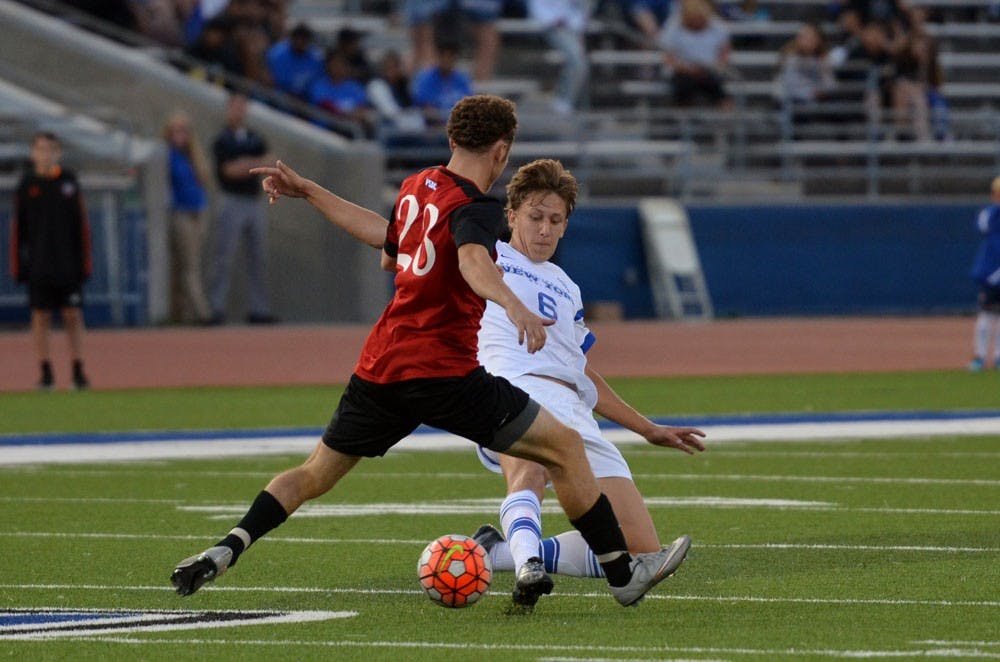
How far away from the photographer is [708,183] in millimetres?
29812

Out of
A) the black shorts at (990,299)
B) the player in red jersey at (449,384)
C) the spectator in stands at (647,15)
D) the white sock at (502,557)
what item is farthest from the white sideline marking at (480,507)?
the spectator in stands at (647,15)

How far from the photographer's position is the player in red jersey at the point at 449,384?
23.8 feet

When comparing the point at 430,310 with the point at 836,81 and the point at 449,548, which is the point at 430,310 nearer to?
the point at 449,548

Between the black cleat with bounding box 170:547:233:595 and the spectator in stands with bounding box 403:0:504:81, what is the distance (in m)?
21.9

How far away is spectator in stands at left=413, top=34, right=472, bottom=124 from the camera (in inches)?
1099

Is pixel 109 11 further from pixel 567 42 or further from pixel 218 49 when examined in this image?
pixel 567 42

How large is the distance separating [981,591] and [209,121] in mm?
20898

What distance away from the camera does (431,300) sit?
7.33 meters

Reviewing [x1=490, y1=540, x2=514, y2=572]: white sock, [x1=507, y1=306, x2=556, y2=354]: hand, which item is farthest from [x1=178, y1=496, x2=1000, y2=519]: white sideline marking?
[x1=507, y1=306, x2=556, y2=354]: hand

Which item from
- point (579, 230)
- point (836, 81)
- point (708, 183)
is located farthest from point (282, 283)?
point (836, 81)

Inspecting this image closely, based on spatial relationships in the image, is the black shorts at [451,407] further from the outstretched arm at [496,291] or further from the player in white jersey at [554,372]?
the player in white jersey at [554,372]

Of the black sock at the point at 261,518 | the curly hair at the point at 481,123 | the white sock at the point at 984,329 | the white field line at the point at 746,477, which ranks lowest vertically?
the white sock at the point at 984,329

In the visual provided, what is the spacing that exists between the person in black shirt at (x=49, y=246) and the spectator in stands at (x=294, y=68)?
30.8ft

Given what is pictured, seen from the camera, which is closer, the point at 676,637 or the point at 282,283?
the point at 676,637
